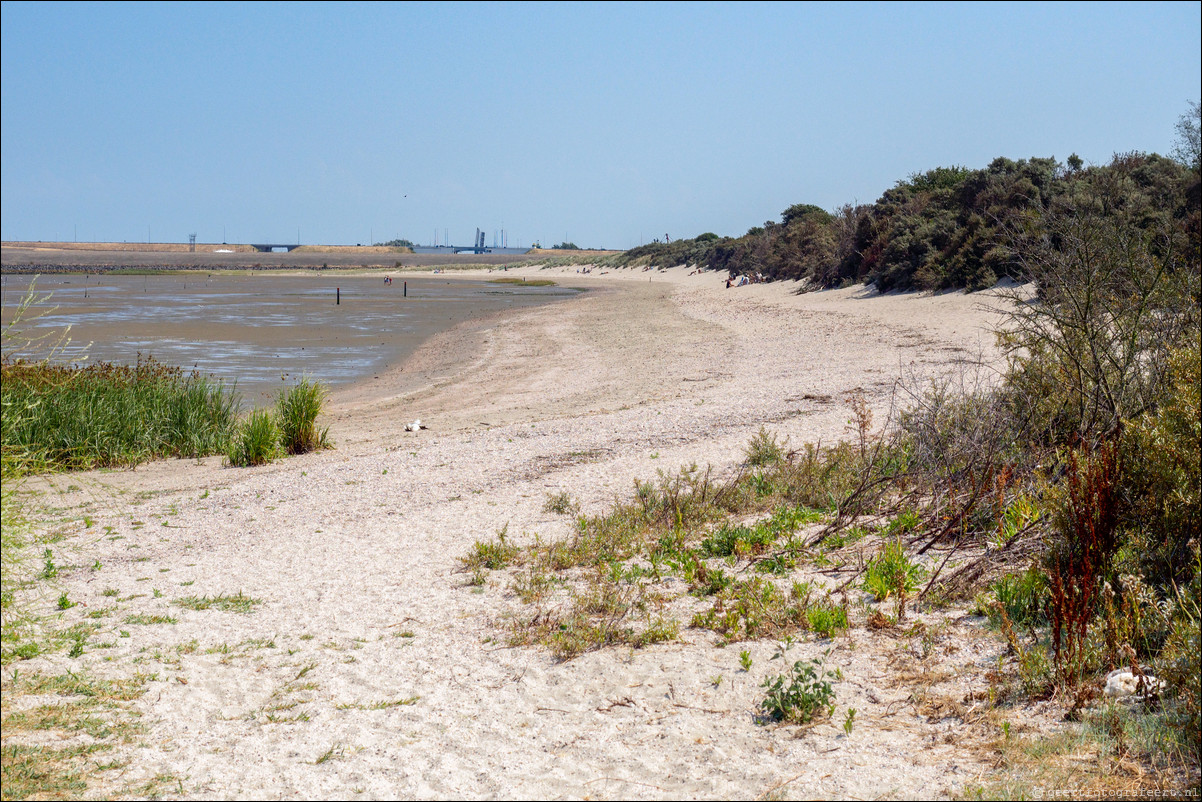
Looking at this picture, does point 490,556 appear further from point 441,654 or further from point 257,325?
point 257,325

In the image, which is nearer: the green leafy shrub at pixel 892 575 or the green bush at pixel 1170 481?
the green bush at pixel 1170 481

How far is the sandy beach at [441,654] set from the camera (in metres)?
3.73

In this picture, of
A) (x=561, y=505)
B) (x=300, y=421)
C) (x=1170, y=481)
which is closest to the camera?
(x=1170, y=481)

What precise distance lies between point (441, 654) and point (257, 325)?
29.8 metres

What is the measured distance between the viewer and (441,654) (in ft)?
16.9

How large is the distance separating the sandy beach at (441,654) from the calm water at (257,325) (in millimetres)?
2086

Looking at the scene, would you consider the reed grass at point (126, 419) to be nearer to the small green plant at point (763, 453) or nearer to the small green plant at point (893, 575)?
the small green plant at point (763, 453)

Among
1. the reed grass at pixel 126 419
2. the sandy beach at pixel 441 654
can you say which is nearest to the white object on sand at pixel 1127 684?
the sandy beach at pixel 441 654

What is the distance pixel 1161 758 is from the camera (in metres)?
3.42

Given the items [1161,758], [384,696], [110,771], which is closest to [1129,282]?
[1161,758]

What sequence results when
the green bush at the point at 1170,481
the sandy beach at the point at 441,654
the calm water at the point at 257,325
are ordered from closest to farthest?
the sandy beach at the point at 441,654 → the green bush at the point at 1170,481 → the calm water at the point at 257,325

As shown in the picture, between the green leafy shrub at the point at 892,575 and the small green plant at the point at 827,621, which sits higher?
the green leafy shrub at the point at 892,575

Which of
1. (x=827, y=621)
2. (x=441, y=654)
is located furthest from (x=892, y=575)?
(x=441, y=654)

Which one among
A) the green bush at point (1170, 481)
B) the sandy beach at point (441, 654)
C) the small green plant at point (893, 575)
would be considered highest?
the green bush at point (1170, 481)
